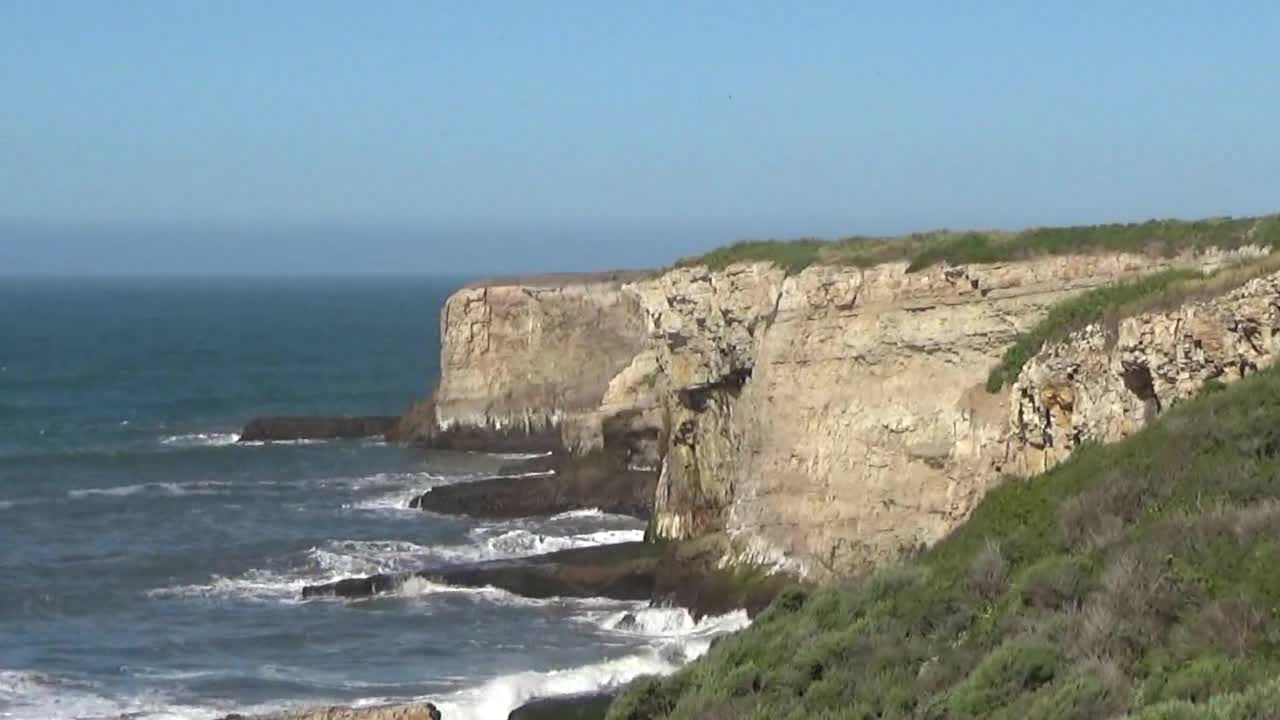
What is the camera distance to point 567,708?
24594mm

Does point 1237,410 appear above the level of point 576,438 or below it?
above

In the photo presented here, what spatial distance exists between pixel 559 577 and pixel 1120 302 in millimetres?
12888

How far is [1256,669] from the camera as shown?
12.2m

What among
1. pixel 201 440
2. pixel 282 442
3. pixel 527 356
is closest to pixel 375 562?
pixel 527 356

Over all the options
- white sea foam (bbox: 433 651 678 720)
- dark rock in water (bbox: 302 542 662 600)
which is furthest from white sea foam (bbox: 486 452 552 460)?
white sea foam (bbox: 433 651 678 720)

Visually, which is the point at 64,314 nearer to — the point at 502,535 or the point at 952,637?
the point at 502,535

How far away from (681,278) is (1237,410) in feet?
66.1

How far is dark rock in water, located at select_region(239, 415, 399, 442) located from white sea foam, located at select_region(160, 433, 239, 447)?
560 millimetres

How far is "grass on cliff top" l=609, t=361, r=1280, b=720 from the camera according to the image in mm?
12594

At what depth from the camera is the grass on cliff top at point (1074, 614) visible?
1259cm

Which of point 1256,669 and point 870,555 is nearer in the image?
point 1256,669

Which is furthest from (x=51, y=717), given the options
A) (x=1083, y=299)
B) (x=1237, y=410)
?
(x=1237, y=410)

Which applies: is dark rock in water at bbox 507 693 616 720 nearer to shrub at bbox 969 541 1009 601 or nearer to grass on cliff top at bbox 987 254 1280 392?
grass on cliff top at bbox 987 254 1280 392

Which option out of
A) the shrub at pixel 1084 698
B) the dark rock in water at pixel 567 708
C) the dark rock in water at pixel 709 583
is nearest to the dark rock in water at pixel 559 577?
the dark rock in water at pixel 709 583
